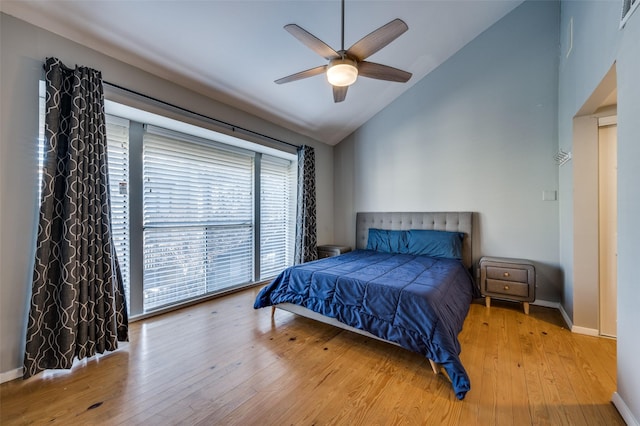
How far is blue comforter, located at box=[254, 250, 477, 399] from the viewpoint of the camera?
182 centimetres

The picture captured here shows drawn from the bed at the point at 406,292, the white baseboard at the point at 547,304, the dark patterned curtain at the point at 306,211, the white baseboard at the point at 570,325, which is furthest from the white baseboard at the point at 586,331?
the dark patterned curtain at the point at 306,211

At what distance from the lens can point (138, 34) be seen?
2189mm

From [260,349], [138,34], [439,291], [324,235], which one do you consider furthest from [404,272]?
[138,34]

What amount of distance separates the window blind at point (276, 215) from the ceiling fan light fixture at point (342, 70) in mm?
2467

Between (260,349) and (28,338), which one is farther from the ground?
(28,338)

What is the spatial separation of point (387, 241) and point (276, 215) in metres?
1.96

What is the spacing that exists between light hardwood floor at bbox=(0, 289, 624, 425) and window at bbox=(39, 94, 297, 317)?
712 mm

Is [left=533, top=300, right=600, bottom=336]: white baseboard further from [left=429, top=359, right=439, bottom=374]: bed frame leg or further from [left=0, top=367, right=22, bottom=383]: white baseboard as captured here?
[left=0, top=367, right=22, bottom=383]: white baseboard

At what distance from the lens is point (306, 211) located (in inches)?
171

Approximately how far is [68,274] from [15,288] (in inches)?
12.8

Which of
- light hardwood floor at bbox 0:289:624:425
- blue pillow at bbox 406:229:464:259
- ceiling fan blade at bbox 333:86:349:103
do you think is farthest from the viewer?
blue pillow at bbox 406:229:464:259

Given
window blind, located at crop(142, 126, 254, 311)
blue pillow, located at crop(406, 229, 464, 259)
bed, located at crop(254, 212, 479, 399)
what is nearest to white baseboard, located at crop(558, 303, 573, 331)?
bed, located at crop(254, 212, 479, 399)

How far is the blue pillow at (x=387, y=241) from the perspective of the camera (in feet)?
12.9

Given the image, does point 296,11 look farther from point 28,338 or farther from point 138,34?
point 28,338
